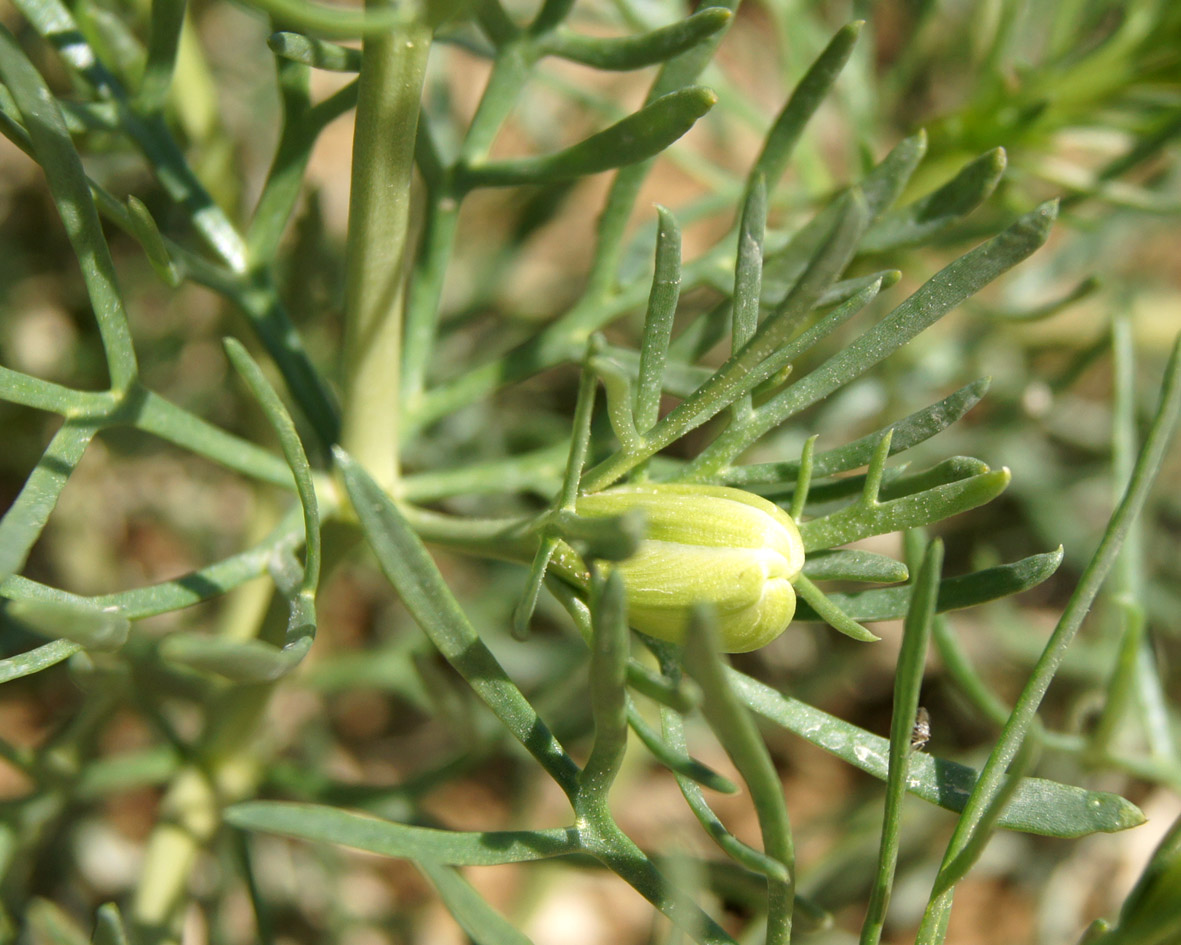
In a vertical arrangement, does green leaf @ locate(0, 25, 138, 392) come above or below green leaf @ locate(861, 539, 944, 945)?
above

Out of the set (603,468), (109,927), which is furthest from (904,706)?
(109,927)

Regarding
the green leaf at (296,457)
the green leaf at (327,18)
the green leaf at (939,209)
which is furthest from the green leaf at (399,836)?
the green leaf at (939,209)

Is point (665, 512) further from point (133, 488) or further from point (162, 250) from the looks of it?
point (133, 488)

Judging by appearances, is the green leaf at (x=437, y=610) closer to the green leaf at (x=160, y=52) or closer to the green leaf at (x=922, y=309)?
the green leaf at (x=922, y=309)

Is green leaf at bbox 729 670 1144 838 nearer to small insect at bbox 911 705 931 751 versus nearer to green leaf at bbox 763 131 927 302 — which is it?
small insect at bbox 911 705 931 751

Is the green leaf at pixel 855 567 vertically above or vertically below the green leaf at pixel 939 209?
below

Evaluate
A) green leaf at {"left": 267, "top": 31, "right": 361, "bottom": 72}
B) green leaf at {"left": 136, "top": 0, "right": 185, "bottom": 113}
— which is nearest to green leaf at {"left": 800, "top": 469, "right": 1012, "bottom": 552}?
green leaf at {"left": 267, "top": 31, "right": 361, "bottom": 72}
